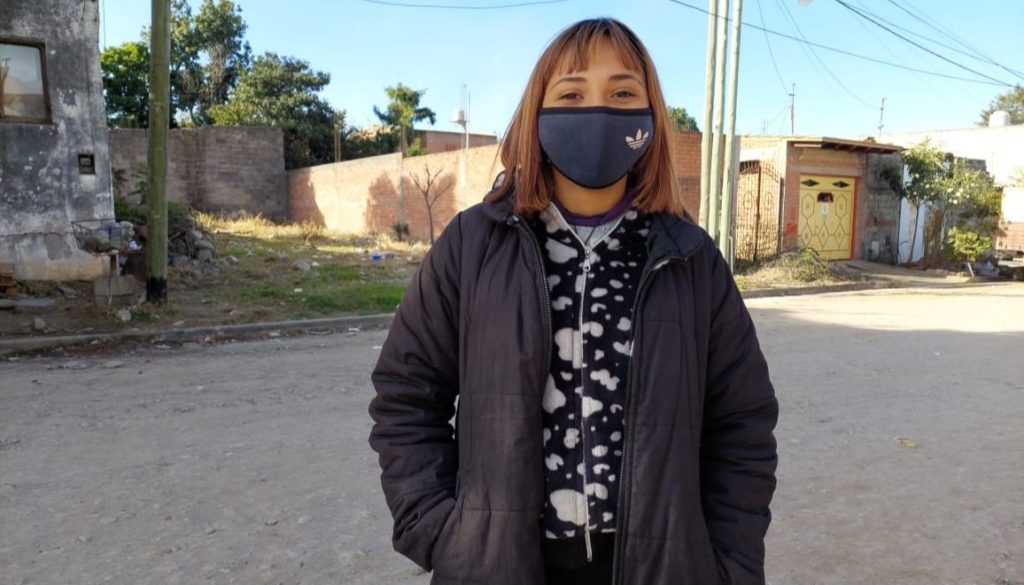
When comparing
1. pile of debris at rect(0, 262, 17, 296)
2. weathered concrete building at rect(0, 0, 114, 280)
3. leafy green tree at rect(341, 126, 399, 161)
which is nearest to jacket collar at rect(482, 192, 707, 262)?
pile of debris at rect(0, 262, 17, 296)

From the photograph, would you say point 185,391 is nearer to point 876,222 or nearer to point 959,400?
point 959,400

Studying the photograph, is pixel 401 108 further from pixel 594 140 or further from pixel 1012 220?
pixel 594 140

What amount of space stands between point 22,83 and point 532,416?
10.6 metres

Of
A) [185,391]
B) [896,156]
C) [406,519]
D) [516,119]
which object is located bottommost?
[185,391]

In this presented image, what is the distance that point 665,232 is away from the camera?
152cm

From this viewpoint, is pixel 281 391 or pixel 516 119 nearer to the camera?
pixel 516 119

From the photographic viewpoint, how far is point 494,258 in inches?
58.5

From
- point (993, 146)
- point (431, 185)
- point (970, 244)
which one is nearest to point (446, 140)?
point (431, 185)

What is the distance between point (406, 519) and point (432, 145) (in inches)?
1625

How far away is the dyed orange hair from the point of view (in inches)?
59.9

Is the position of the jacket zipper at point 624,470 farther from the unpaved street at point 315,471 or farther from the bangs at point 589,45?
the unpaved street at point 315,471

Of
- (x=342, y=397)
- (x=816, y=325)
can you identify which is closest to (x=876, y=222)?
(x=816, y=325)

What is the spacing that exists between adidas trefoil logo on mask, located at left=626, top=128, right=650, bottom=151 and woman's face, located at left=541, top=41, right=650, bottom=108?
0.06 metres

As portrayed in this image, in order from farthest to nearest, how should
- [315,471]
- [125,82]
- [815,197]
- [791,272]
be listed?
[125,82] → [815,197] → [791,272] → [315,471]
